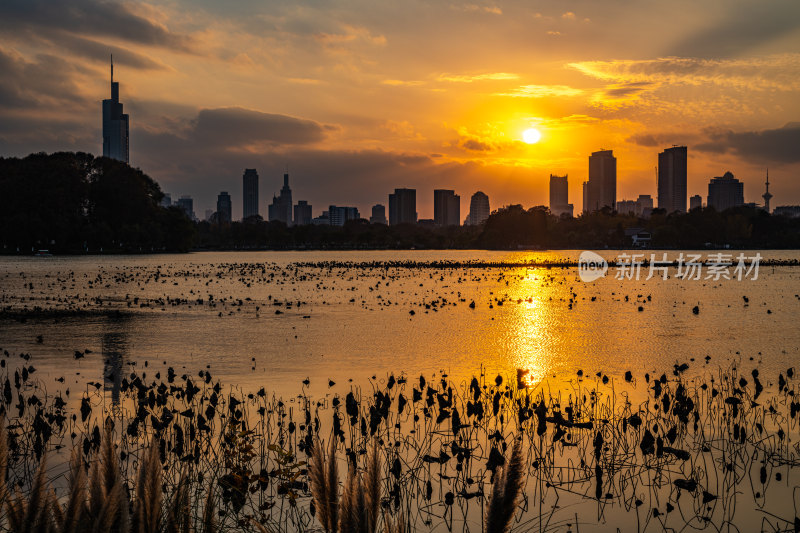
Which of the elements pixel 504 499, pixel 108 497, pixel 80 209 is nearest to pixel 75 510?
pixel 108 497

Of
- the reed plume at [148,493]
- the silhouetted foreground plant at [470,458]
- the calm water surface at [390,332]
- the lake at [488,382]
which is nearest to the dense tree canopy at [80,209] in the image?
the calm water surface at [390,332]

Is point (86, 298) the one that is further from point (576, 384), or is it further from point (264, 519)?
point (264, 519)

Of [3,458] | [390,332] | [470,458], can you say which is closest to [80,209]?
[390,332]

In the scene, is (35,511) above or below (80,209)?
below

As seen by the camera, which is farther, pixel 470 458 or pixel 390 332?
pixel 390 332

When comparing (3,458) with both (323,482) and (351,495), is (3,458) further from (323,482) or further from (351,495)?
(351,495)

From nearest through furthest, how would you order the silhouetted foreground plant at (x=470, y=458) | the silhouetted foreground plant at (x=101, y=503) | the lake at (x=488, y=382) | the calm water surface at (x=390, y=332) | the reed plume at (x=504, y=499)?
the reed plume at (x=504, y=499)
the silhouetted foreground plant at (x=101, y=503)
the silhouetted foreground plant at (x=470, y=458)
the lake at (x=488, y=382)
the calm water surface at (x=390, y=332)

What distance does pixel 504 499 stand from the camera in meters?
2.59

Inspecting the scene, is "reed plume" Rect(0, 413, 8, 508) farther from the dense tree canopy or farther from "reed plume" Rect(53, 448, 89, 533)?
the dense tree canopy

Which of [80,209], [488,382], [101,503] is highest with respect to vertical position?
[80,209]

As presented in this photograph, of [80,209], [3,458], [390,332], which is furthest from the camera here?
[80,209]

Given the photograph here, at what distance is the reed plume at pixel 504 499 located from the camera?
8.43 ft

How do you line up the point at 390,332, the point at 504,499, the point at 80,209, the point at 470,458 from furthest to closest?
the point at 80,209
the point at 390,332
the point at 470,458
the point at 504,499

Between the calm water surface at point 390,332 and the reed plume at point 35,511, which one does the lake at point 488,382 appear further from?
the reed plume at point 35,511
